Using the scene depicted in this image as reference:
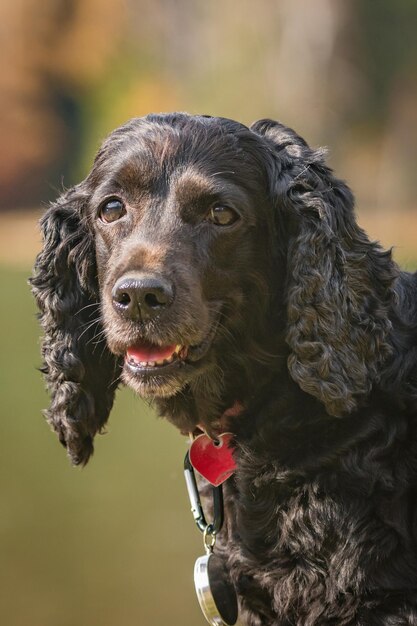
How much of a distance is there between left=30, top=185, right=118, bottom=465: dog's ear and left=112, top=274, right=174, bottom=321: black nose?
0.43 meters

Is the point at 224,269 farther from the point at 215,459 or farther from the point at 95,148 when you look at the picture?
the point at 95,148

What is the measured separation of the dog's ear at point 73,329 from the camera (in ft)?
10.7

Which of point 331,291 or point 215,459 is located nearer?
point 331,291

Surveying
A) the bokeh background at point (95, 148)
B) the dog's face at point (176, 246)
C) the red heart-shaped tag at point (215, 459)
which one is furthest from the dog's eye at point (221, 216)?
the bokeh background at point (95, 148)

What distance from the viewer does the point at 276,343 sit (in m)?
3.07

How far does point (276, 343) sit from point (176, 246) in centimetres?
45

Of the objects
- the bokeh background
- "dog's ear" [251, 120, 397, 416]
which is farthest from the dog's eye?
the bokeh background

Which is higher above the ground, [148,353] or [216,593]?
[148,353]

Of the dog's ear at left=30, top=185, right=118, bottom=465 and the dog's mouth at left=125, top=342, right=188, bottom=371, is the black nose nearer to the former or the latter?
the dog's mouth at left=125, top=342, right=188, bottom=371

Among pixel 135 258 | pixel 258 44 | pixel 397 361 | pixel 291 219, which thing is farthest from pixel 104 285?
pixel 258 44

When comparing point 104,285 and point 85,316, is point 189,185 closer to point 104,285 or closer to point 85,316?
point 104,285

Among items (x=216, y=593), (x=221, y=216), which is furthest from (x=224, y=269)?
(x=216, y=593)

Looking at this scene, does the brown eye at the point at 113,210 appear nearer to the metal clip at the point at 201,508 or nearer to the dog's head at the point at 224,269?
the dog's head at the point at 224,269

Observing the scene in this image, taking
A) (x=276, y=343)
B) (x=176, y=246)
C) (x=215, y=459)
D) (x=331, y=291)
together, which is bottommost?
(x=215, y=459)
